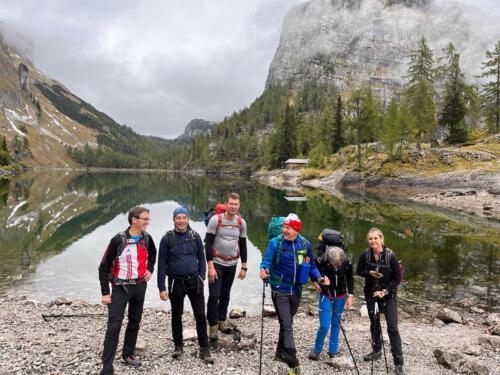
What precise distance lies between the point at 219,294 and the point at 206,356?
1545 mm

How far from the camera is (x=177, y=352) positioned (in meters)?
8.19

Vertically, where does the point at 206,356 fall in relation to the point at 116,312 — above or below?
below

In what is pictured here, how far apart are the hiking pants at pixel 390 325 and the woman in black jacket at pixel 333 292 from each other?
0.68m

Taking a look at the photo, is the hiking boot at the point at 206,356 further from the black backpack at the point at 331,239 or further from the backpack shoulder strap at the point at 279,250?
the black backpack at the point at 331,239

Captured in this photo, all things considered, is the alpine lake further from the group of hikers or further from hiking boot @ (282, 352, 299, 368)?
hiking boot @ (282, 352, 299, 368)

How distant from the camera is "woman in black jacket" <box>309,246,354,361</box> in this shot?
8289mm

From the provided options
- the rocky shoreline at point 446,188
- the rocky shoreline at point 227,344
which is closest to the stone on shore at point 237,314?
the rocky shoreline at point 227,344

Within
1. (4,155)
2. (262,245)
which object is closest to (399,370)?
Answer: (262,245)

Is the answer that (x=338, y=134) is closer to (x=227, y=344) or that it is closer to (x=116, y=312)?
(x=227, y=344)

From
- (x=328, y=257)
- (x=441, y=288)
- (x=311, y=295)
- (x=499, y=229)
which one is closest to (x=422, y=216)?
(x=499, y=229)

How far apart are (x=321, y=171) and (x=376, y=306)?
84.1 m

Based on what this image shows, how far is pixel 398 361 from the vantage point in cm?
806

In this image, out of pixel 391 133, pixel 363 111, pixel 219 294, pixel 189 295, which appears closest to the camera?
pixel 189 295

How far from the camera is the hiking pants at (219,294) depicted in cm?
902
